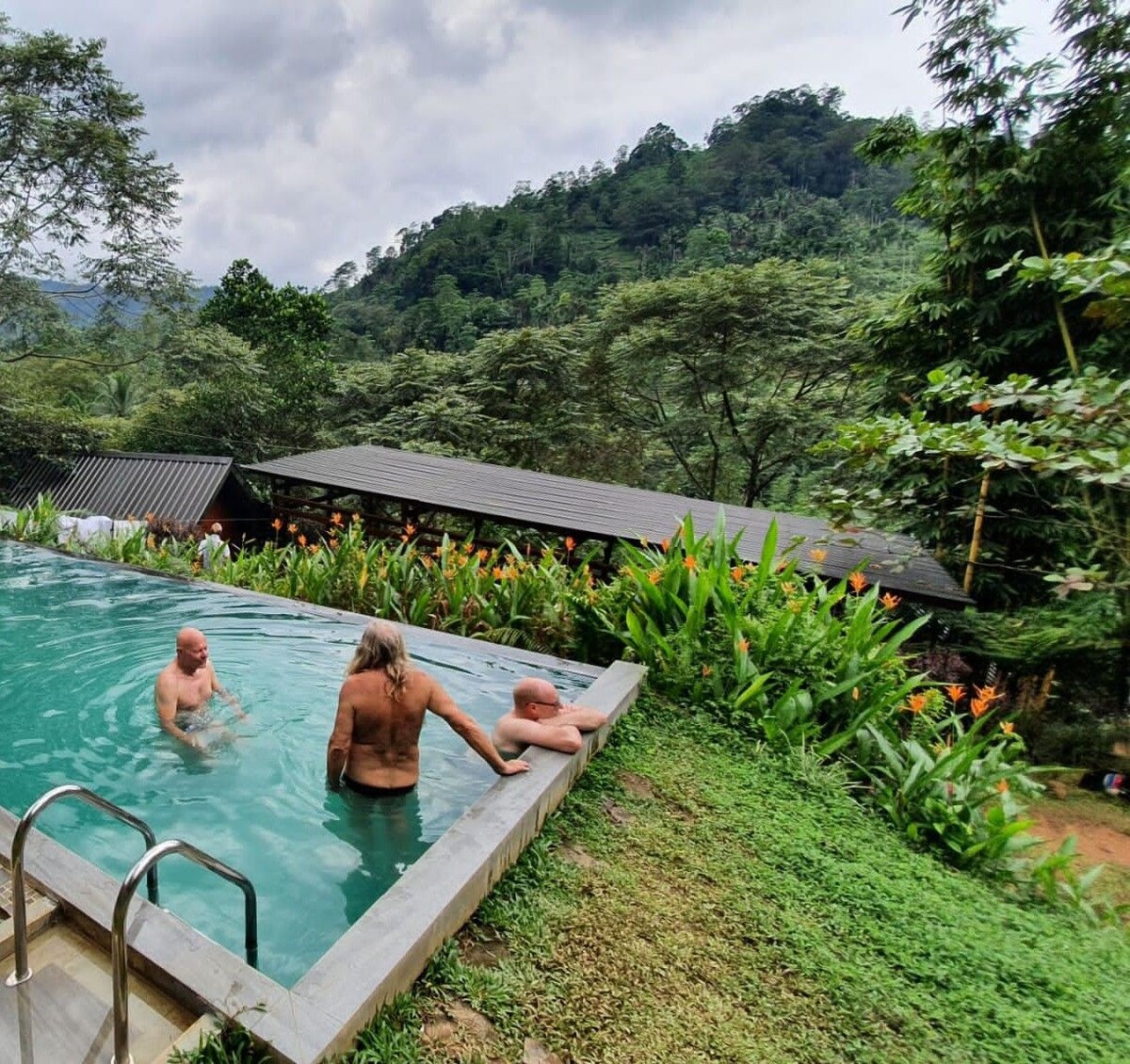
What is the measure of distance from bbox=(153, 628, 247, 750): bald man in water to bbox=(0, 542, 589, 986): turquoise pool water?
0.37 feet

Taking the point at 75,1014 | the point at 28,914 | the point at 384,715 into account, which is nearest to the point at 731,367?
the point at 384,715

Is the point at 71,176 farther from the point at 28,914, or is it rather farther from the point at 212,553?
the point at 28,914

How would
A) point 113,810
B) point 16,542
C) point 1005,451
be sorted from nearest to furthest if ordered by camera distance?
point 113,810, point 1005,451, point 16,542

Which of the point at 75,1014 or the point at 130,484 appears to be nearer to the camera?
the point at 75,1014

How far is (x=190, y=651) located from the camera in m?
3.92

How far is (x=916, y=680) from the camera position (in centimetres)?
397

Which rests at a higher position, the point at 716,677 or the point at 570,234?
the point at 570,234

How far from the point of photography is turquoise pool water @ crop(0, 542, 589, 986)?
9.69 feet

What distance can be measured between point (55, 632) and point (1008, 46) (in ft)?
39.1

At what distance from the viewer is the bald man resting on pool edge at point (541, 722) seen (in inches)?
129

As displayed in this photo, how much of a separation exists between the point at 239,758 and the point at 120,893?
281 centimetres

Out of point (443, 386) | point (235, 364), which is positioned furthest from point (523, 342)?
point (235, 364)

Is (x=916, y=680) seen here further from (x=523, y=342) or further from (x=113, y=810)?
(x=523, y=342)

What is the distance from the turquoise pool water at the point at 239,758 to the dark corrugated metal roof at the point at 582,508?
3.39 meters
